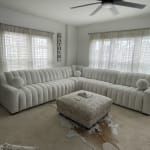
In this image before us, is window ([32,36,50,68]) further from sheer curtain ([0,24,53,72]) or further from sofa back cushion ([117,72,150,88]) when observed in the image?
sofa back cushion ([117,72,150,88])

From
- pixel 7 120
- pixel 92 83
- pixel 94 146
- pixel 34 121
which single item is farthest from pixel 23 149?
pixel 92 83

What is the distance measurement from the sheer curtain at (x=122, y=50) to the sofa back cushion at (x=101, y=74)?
360 mm

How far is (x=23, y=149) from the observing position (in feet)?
→ 3.34

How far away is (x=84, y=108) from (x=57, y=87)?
59.6 inches

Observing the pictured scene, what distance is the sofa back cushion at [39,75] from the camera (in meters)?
3.28

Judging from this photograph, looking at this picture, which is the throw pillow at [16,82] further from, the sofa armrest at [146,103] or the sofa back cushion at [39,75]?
the sofa armrest at [146,103]

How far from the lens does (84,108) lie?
2264 mm

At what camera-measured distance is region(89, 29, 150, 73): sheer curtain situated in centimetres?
366

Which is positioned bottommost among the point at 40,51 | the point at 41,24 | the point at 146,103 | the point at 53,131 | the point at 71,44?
the point at 53,131

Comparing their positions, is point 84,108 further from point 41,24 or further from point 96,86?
point 41,24

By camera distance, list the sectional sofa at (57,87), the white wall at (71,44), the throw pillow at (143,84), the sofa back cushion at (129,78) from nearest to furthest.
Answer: the sectional sofa at (57,87)
the throw pillow at (143,84)
the sofa back cushion at (129,78)
the white wall at (71,44)

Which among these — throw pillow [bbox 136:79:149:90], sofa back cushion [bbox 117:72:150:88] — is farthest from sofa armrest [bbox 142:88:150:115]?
sofa back cushion [bbox 117:72:150:88]

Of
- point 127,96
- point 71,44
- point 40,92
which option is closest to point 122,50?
point 127,96

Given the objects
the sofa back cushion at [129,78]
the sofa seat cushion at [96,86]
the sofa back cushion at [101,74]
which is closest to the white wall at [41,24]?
the sofa back cushion at [101,74]
